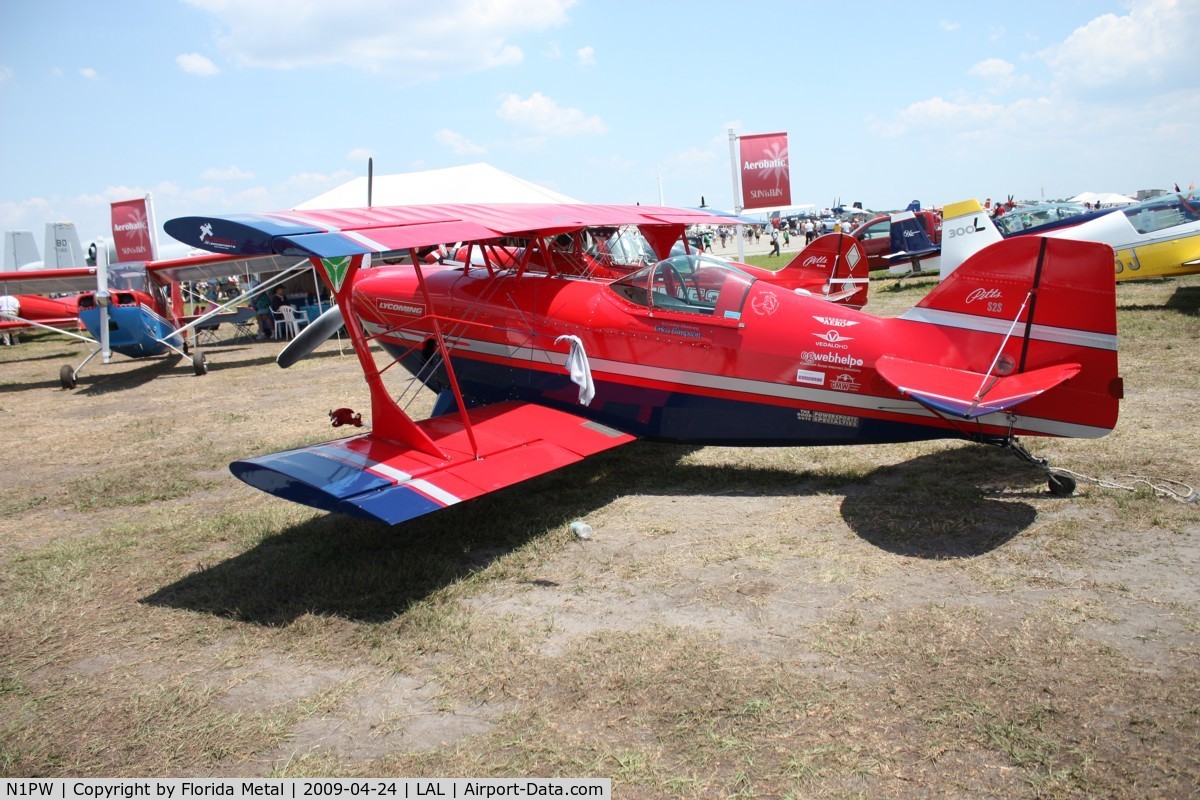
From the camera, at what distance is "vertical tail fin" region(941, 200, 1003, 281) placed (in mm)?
14219

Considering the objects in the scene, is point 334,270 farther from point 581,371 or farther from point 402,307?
point 581,371

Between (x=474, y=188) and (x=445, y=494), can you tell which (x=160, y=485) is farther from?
(x=474, y=188)

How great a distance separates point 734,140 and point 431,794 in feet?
64.6

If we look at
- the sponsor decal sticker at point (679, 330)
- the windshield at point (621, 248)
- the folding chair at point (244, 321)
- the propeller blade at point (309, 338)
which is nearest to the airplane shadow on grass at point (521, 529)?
the sponsor decal sticker at point (679, 330)

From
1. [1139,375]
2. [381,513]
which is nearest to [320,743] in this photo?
[381,513]

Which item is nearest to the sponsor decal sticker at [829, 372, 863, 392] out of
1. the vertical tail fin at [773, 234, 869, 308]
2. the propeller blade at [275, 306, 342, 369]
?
the propeller blade at [275, 306, 342, 369]

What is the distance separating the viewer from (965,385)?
199 inches

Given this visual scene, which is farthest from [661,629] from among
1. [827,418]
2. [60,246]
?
[60,246]

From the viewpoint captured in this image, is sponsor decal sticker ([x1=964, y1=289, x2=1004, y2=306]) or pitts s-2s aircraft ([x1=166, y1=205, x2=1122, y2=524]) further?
sponsor decal sticker ([x1=964, y1=289, x2=1004, y2=306])

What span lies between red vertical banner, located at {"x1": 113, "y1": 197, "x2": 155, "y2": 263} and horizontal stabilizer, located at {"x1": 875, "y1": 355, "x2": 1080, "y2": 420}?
15866 mm

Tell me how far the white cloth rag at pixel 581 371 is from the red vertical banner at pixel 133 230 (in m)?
13.6

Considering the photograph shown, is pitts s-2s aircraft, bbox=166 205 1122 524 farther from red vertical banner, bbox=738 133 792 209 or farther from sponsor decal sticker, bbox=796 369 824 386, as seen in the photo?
red vertical banner, bbox=738 133 792 209

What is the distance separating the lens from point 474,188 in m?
20.9

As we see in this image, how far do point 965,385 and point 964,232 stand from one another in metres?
10.6
